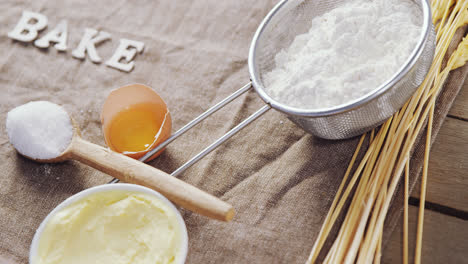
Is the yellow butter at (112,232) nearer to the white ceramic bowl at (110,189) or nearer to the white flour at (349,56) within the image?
the white ceramic bowl at (110,189)

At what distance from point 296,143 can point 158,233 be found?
0.30 m

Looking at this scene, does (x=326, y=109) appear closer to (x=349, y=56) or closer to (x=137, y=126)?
(x=349, y=56)

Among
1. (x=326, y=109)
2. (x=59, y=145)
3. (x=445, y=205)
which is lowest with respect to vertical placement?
(x=59, y=145)

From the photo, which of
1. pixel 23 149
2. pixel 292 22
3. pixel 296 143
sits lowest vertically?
pixel 23 149

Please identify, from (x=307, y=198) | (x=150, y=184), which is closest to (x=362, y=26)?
(x=307, y=198)

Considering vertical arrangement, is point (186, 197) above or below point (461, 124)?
below

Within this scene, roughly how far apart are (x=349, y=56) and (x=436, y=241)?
0.31 metres

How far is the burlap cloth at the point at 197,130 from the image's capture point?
2.41 ft

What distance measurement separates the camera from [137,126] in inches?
33.0

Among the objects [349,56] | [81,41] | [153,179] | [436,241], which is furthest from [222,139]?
[81,41]

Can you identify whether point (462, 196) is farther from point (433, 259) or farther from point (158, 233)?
point (158, 233)

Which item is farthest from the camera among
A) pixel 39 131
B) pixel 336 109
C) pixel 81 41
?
pixel 81 41

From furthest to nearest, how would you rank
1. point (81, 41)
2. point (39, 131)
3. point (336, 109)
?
point (81, 41)
point (39, 131)
point (336, 109)

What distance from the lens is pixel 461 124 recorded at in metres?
0.78
